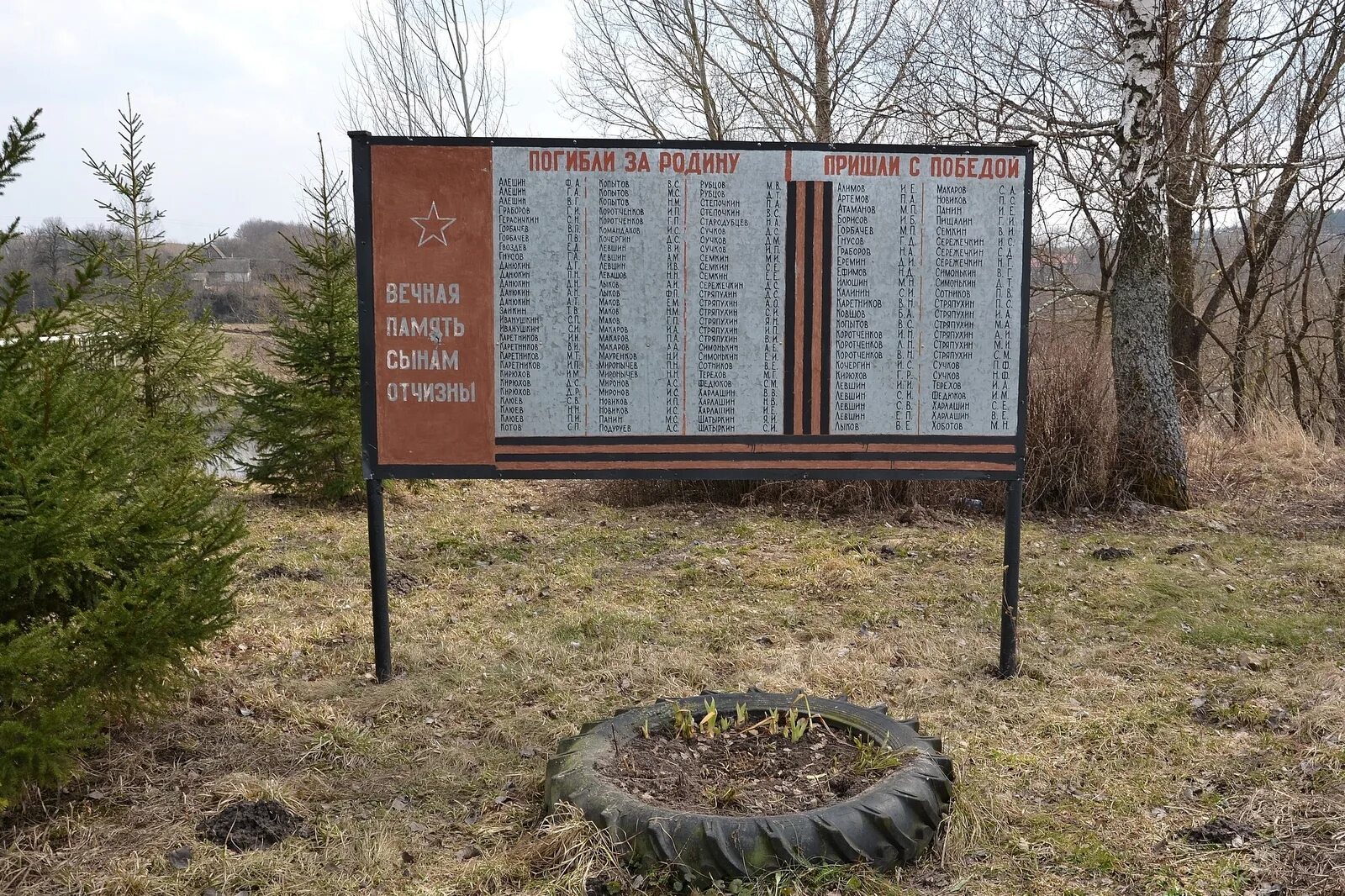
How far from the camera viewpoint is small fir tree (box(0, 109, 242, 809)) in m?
2.90

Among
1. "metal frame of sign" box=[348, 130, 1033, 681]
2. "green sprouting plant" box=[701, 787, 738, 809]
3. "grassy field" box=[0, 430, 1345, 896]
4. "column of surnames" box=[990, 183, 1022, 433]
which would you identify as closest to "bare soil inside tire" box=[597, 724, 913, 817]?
"green sprouting plant" box=[701, 787, 738, 809]

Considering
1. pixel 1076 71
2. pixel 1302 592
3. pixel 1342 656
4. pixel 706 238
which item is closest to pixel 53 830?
pixel 706 238

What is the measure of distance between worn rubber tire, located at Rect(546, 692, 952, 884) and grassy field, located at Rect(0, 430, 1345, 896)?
0.08 m

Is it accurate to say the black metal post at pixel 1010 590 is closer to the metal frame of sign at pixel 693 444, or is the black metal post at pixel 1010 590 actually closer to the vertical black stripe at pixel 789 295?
the metal frame of sign at pixel 693 444

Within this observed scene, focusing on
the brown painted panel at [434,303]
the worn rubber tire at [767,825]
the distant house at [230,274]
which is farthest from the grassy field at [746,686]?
the distant house at [230,274]

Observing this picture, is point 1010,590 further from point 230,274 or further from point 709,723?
point 230,274

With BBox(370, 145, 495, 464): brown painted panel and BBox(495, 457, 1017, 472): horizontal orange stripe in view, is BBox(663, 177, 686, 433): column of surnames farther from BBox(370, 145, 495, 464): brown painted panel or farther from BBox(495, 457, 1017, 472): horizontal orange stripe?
BBox(370, 145, 495, 464): brown painted panel

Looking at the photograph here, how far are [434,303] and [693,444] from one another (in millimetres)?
1342

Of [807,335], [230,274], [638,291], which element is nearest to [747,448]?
[807,335]

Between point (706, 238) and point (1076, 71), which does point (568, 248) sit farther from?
point (1076, 71)

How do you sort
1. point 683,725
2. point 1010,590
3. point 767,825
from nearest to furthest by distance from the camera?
point 767,825 → point 683,725 → point 1010,590

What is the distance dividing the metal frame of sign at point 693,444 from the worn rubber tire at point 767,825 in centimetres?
151

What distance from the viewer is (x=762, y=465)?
452 cm

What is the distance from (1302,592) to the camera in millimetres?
6133
